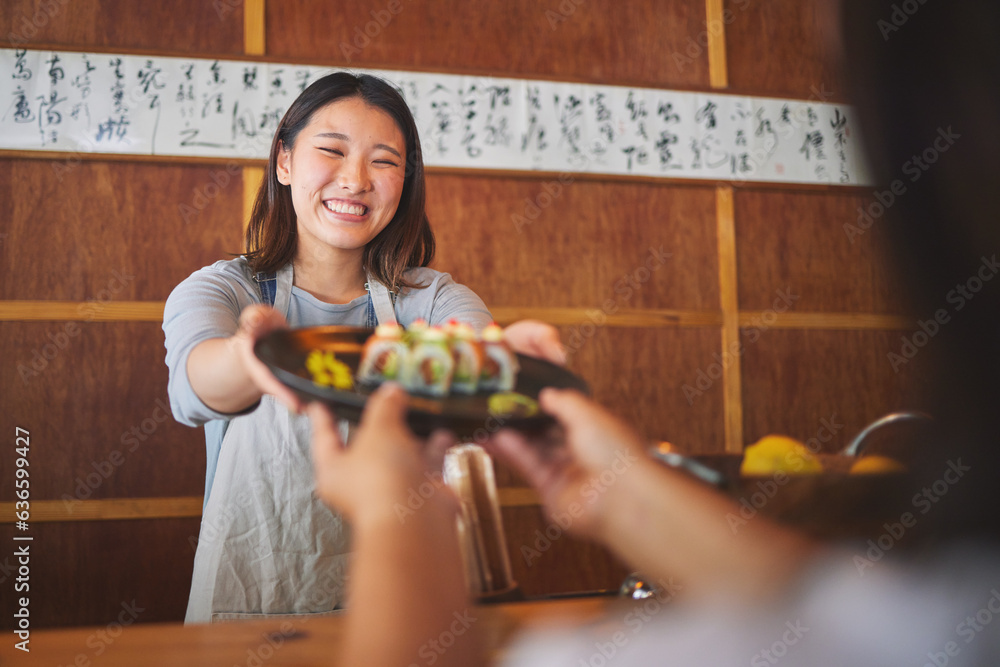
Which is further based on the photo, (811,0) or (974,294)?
(811,0)

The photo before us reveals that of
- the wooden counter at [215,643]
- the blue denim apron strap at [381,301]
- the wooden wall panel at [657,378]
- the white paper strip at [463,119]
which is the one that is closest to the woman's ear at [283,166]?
the blue denim apron strap at [381,301]

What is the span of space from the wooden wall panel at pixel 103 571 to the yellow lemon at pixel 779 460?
2.37m

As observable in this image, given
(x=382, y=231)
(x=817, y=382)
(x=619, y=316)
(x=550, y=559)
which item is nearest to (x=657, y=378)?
(x=619, y=316)

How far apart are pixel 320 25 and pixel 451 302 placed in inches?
78.2

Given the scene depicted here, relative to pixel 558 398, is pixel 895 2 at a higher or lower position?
higher

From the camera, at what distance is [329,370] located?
3.92 ft

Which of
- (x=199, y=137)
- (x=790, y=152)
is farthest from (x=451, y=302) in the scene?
(x=790, y=152)

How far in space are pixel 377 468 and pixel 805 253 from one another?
362 centimetres

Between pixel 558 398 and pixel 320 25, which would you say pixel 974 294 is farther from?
pixel 320 25

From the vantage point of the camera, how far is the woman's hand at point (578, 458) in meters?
0.67

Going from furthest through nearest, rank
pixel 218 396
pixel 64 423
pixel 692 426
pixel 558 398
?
pixel 692 426 → pixel 64 423 → pixel 218 396 → pixel 558 398

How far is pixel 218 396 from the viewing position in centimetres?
134

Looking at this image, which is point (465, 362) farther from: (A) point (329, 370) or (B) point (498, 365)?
(A) point (329, 370)

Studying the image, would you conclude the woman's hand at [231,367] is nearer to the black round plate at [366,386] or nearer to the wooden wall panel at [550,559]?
the black round plate at [366,386]
